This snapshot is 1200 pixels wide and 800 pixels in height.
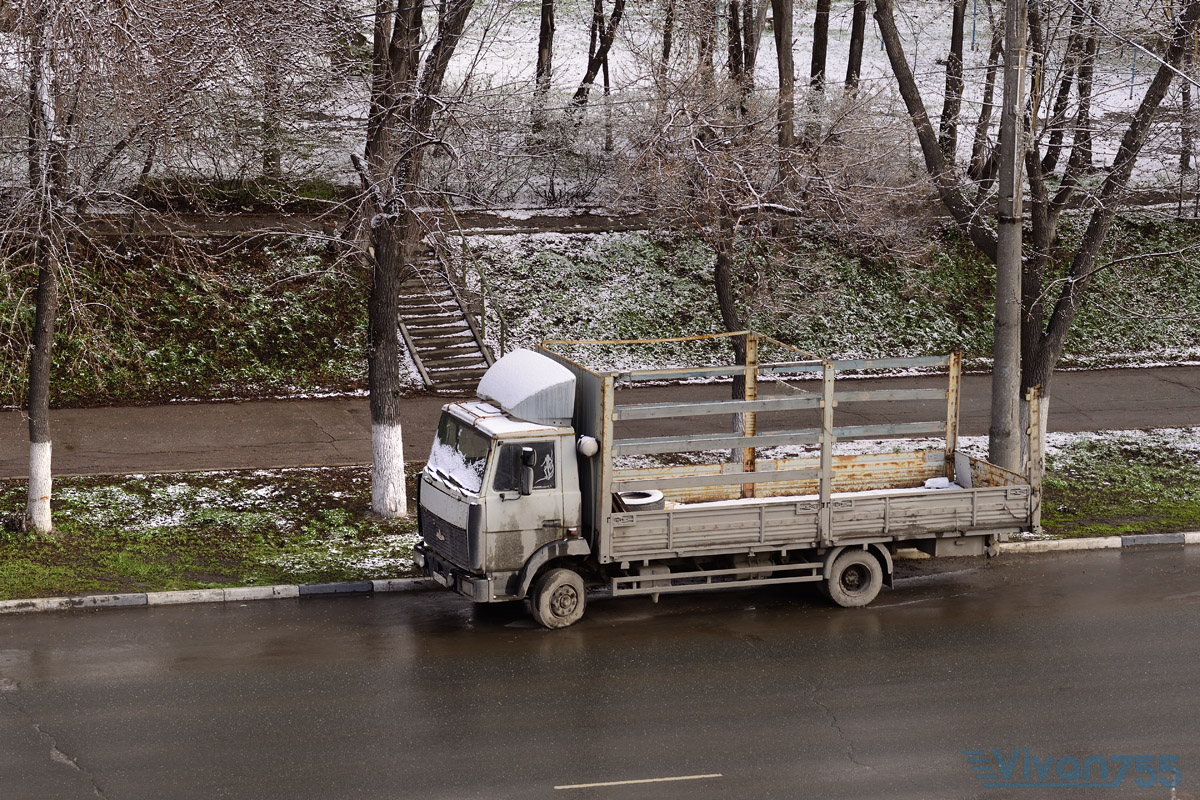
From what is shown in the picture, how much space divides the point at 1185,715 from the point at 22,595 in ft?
35.5

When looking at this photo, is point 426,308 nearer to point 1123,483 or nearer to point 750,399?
point 750,399

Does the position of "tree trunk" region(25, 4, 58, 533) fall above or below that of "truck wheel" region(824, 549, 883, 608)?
above

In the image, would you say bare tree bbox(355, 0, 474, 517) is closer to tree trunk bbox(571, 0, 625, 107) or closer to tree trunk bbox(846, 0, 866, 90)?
tree trunk bbox(571, 0, 625, 107)

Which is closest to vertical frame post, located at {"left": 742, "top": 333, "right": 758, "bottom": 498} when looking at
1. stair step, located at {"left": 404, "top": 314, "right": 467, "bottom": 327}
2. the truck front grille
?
the truck front grille

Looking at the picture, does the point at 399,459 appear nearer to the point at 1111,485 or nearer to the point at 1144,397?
the point at 1111,485

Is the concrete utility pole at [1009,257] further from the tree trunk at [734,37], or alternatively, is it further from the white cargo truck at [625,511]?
the tree trunk at [734,37]

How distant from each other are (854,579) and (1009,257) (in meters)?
4.60

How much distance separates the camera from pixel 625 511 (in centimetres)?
1191

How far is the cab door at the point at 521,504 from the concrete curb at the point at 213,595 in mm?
1997

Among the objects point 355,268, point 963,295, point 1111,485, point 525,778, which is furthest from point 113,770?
point 963,295

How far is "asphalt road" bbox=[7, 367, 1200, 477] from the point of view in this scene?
55.6 feet

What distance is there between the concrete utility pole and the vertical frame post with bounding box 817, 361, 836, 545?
135 inches

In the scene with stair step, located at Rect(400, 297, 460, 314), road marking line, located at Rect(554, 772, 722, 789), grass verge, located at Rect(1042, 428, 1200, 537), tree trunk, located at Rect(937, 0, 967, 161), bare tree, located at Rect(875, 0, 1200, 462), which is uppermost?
tree trunk, located at Rect(937, 0, 967, 161)

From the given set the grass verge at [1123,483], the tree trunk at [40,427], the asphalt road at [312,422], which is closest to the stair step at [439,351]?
the asphalt road at [312,422]
